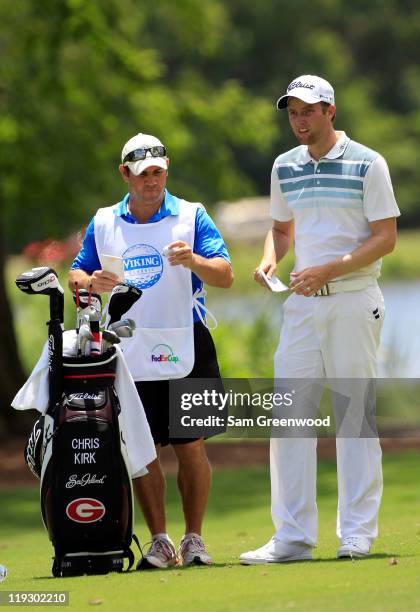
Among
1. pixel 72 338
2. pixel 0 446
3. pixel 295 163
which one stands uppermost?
pixel 295 163

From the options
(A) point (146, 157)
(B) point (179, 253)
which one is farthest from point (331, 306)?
(A) point (146, 157)

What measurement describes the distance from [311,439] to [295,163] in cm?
125

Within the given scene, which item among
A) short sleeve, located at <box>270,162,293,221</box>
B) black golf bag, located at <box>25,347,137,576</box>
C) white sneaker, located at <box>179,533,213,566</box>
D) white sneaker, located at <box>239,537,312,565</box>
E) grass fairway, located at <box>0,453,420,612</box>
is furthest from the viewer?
short sleeve, located at <box>270,162,293,221</box>

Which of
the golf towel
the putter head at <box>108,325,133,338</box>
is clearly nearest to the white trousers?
the golf towel

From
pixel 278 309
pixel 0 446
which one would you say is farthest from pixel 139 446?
pixel 278 309

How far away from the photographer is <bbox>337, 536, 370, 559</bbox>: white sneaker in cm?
650

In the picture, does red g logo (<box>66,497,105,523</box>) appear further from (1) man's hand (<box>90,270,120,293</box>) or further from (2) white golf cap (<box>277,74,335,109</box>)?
(2) white golf cap (<box>277,74,335,109</box>)

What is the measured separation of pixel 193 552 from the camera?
6.81m

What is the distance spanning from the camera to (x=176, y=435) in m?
6.85

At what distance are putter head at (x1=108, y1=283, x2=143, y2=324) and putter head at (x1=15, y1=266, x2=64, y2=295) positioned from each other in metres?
0.26

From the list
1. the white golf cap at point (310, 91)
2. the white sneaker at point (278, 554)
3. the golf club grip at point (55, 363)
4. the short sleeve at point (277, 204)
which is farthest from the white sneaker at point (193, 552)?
the white golf cap at point (310, 91)

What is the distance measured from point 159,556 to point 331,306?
1.37 metres

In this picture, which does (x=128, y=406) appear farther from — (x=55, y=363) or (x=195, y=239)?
(x=195, y=239)

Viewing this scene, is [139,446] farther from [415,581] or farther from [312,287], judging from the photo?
[415,581]
